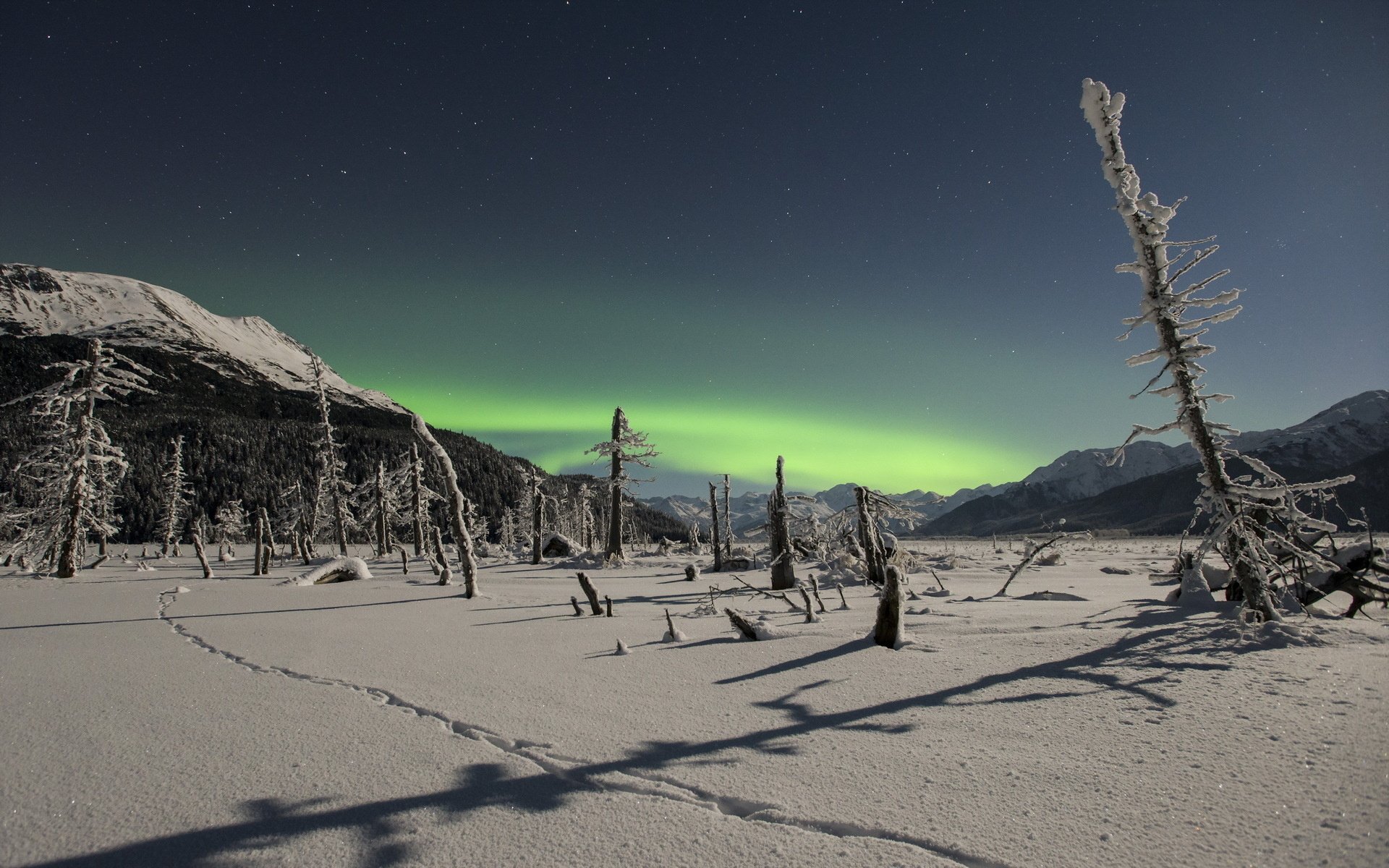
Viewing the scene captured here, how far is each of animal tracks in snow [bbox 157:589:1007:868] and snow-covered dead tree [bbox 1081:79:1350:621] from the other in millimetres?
6572

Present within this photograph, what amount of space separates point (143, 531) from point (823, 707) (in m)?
127

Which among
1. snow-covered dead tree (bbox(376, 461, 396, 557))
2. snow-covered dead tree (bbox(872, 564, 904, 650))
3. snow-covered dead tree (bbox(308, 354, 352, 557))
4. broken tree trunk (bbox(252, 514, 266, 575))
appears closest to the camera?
snow-covered dead tree (bbox(872, 564, 904, 650))

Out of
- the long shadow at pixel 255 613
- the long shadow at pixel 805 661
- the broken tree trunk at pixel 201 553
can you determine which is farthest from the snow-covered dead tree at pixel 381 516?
the long shadow at pixel 805 661

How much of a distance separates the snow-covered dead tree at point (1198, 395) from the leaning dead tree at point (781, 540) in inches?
Answer: 342

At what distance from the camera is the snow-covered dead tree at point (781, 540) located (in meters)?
15.6

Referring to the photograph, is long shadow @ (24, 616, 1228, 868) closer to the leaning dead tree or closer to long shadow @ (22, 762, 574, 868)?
long shadow @ (22, 762, 574, 868)

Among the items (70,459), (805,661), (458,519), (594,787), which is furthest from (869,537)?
(70,459)

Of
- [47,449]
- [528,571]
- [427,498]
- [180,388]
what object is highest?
[180,388]

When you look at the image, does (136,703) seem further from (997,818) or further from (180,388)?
(180,388)

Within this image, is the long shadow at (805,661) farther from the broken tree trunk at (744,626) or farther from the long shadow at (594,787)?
the broken tree trunk at (744,626)

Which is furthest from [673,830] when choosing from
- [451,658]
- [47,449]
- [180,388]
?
[180,388]

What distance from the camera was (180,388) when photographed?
186250mm

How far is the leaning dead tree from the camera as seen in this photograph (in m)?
15.6

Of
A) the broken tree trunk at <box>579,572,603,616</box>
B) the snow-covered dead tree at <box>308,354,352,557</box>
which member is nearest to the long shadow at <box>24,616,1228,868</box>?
the broken tree trunk at <box>579,572,603,616</box>
